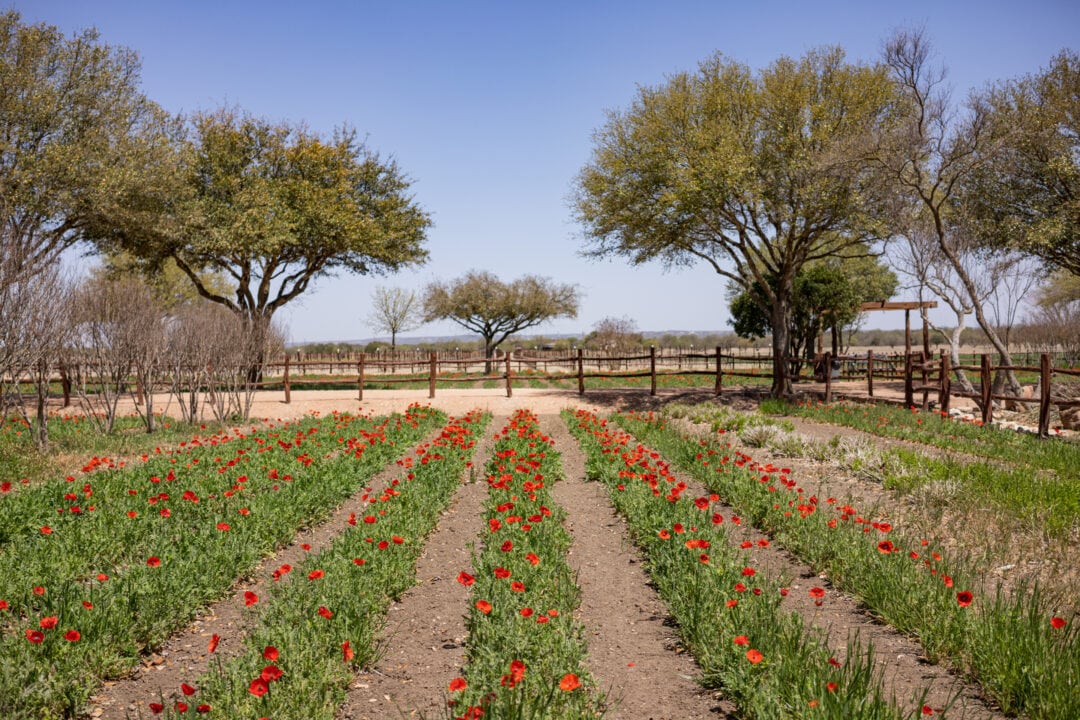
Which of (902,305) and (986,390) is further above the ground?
(902,305)

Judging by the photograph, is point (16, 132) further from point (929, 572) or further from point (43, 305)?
point (929, 572)

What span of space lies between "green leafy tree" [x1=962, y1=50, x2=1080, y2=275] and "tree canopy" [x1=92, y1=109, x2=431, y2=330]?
66.9 feet

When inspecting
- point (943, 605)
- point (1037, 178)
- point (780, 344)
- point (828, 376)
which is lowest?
point (943, 605)

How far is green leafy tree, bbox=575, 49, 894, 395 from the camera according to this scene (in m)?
17.8

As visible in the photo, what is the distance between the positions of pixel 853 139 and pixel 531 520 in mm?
15801

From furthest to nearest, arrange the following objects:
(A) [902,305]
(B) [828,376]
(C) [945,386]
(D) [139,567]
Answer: (A) [902,305]
(B) [828,376]
(C) [945,386]
(D) [139,567]

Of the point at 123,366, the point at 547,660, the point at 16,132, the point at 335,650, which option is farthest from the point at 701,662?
the point at 16,132

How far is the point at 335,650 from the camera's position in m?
3.86

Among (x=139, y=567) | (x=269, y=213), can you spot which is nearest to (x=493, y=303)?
(x=269, y=213)

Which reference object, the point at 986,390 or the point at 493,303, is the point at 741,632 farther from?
the point at 493,303

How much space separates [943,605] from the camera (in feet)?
13.4

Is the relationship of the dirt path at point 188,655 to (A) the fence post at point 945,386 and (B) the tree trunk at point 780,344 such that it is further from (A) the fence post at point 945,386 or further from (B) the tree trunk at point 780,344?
(B) the tree trunk at point 780,344

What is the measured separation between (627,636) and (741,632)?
920 mm

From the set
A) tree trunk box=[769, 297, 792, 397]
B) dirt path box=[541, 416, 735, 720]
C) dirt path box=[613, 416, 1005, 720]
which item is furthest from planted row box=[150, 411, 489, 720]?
tree trunk box=[769, 297, 792, 397]
